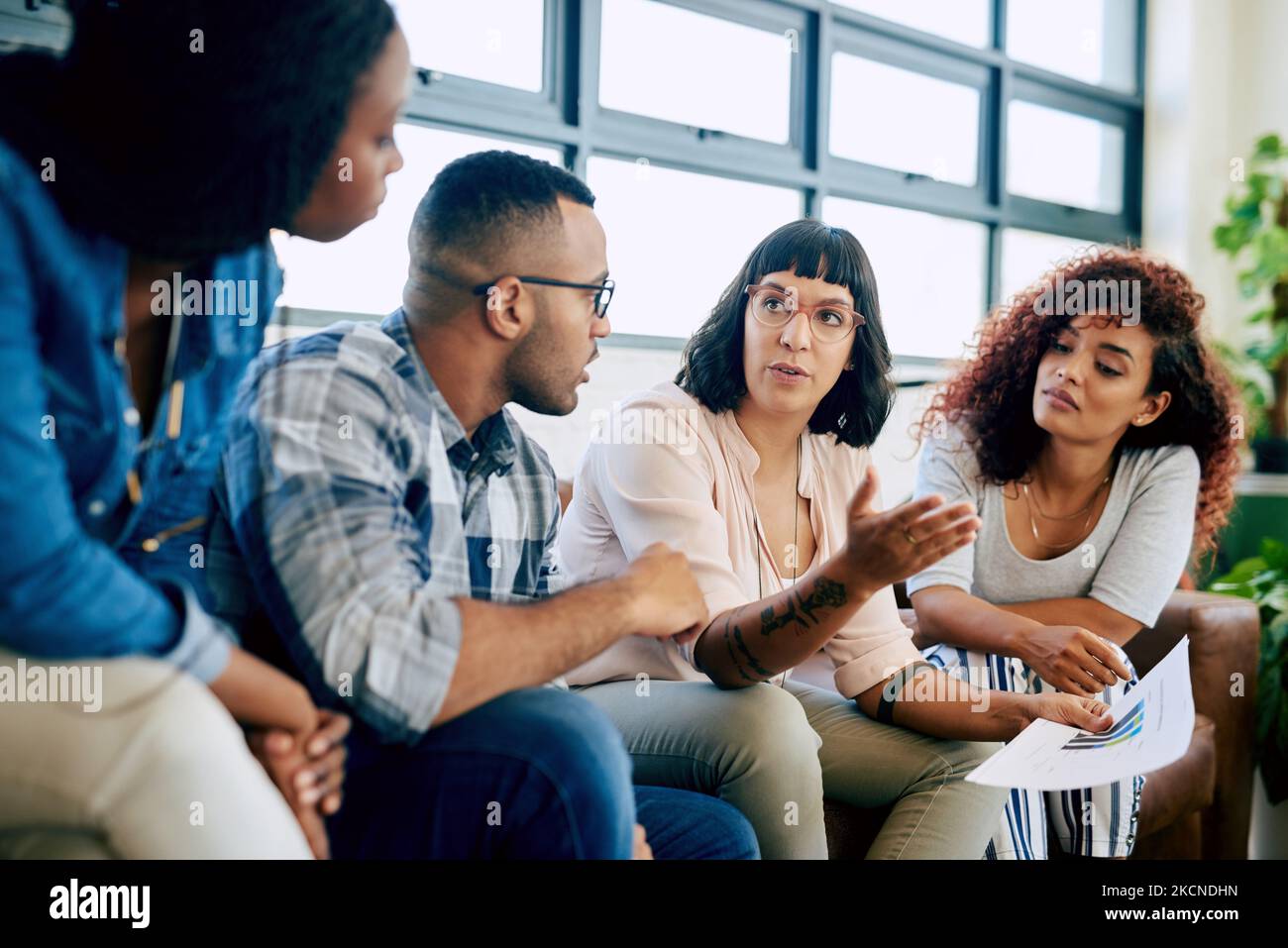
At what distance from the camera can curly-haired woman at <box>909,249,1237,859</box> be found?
131 cm

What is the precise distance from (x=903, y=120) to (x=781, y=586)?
4.05ft

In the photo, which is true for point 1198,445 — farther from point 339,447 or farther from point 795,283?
point 339,447

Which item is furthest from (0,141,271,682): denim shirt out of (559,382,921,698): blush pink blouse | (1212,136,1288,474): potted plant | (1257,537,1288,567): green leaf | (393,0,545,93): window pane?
(1212,136,1288,474): potted plant

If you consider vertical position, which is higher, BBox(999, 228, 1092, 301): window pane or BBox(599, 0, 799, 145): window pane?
BBox(599, 0, 799, 145): window pane

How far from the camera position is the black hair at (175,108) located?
0.71 m

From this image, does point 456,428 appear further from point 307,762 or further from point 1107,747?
point 1107,747

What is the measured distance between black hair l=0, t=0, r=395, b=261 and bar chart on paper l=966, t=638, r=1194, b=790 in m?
0.85

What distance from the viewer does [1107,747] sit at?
1145mm

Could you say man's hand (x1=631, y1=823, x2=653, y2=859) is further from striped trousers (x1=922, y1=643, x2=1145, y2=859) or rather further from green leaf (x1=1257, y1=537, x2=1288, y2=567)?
green leaf (x1=1257, y1=537, x2=1288, y2=567)

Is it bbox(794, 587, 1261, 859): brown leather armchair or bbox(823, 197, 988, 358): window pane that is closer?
bbox(823, 197, 988, 358): window pane

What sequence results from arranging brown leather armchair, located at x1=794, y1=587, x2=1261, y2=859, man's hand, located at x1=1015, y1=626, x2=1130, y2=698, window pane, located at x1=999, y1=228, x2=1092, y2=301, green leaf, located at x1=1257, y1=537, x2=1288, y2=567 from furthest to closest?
green leaf, located at x1=1257, y1=537, x2=1288, y2=567, brown leather armchair, located at x1=794, y1=587, x2=1261, y2=859, window pane, located at x1=999, y1=228, x2=1092, y2=301, man's hand, located at x1=1015, y1=626, x2=1130, y2=698

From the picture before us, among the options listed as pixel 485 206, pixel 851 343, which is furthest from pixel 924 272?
pixel 485 206

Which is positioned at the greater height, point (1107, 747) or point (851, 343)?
point (851, 343)
